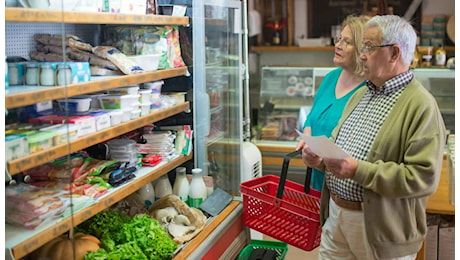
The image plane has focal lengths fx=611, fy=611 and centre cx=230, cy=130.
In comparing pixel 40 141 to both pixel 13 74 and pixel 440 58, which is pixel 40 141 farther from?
pixel 440 58

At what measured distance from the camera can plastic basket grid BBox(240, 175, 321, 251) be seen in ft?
10.7

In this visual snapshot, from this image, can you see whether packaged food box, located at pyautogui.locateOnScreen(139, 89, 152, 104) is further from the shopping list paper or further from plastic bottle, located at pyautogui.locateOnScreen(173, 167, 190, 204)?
the shopping list paper

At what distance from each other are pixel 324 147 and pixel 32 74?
119 centimetres

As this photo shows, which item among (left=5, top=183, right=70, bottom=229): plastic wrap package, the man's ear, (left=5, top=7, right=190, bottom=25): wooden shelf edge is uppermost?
(left=5, top=7, right=190, bottom=25): wooden shelf edge

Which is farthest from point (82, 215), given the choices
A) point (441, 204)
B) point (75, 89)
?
point (441, 204)

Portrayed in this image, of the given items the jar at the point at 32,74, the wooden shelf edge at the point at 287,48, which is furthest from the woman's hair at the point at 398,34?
the wooden shelf edge at the point at 287,48

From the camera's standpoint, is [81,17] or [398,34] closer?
[81,17]

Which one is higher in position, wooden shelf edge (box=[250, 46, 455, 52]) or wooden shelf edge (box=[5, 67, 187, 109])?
wooden shelf edge (box=[250, 46, 455, 52])

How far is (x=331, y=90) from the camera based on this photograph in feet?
12.1

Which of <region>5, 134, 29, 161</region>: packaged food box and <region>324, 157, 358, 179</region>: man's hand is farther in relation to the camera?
<region>324, 157, 358, 179</region>: man's hand

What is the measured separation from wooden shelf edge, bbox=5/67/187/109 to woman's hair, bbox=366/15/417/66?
44.5 inches

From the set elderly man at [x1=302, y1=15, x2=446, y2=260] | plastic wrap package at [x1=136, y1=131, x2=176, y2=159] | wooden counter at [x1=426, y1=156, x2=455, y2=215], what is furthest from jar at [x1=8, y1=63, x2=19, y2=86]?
wooden counter at [x1=426, y1=156, x2=455, y2=215]

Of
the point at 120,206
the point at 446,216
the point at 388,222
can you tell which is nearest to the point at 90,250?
the point at 120,206

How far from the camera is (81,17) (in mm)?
2471
